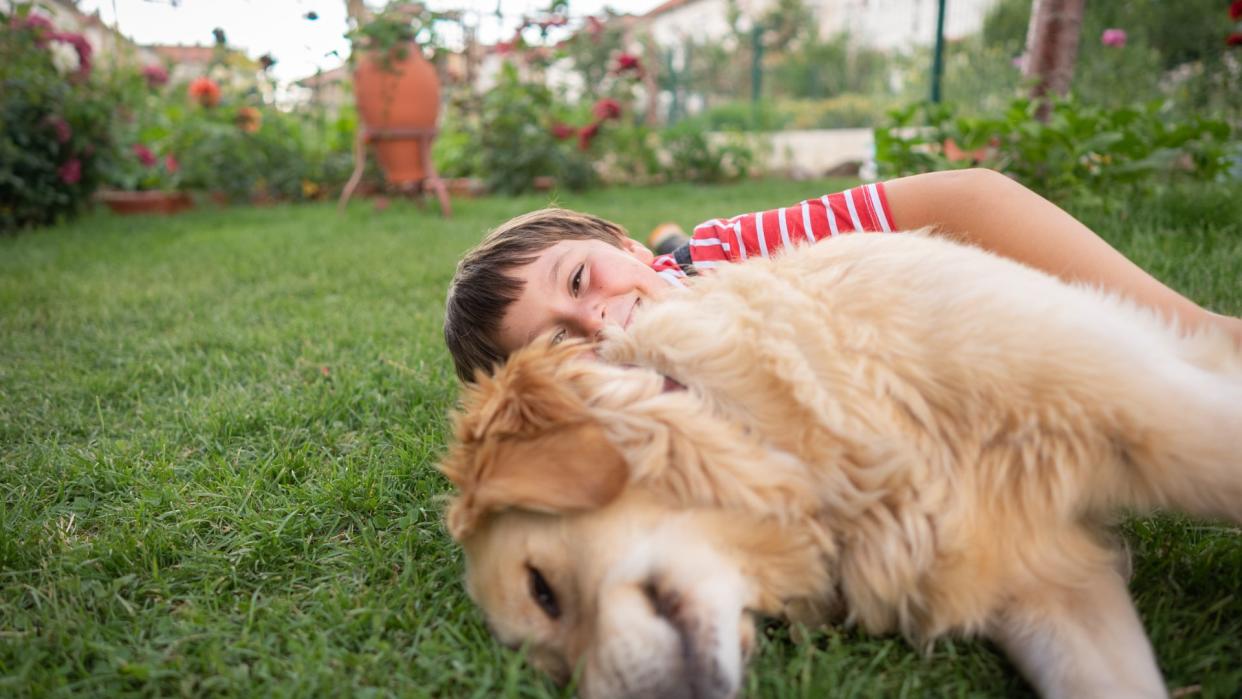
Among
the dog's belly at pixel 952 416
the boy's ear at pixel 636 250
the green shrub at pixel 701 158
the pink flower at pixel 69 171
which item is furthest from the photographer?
the green shrub at pixel 701 158

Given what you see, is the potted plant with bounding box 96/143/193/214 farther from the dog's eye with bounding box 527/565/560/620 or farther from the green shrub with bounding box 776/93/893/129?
the green shrub with bounding box 776/93/893/129

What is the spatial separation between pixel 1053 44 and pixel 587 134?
5.26m

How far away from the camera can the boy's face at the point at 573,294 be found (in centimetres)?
238

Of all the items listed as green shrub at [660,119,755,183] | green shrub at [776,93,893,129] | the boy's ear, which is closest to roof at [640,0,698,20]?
green shrub at [776,93,893,129]

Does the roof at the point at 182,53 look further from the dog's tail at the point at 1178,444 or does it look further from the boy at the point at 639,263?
the dog's tail at the point at 1178,444

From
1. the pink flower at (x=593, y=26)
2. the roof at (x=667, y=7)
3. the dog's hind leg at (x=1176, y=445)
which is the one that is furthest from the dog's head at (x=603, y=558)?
the roof at (x=667, y=7)

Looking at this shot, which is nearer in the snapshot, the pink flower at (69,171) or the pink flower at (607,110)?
the pink flower at (69,171)

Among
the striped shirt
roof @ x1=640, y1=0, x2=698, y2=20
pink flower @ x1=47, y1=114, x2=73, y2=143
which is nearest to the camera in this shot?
the striped shirt

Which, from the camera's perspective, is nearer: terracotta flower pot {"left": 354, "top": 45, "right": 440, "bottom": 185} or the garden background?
the garden background

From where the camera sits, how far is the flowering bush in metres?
6.96

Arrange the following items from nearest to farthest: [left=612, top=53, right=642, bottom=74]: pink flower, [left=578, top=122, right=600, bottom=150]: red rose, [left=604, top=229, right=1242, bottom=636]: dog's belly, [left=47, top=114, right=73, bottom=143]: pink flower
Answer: [left=604, top=229, right=1242, bottom=636]: dog's belly, [left=47, top=114, right=73, bottom=143]: pink flower, [left=578, top=122, right=600, bottom=150]: red rose, [left=612, top=53, right=642, bottom=74]: pink flower

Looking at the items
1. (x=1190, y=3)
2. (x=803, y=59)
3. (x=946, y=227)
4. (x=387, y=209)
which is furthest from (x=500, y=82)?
(x=803, y=59)

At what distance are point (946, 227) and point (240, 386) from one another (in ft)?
8.55

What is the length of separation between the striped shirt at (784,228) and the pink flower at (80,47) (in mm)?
7462
